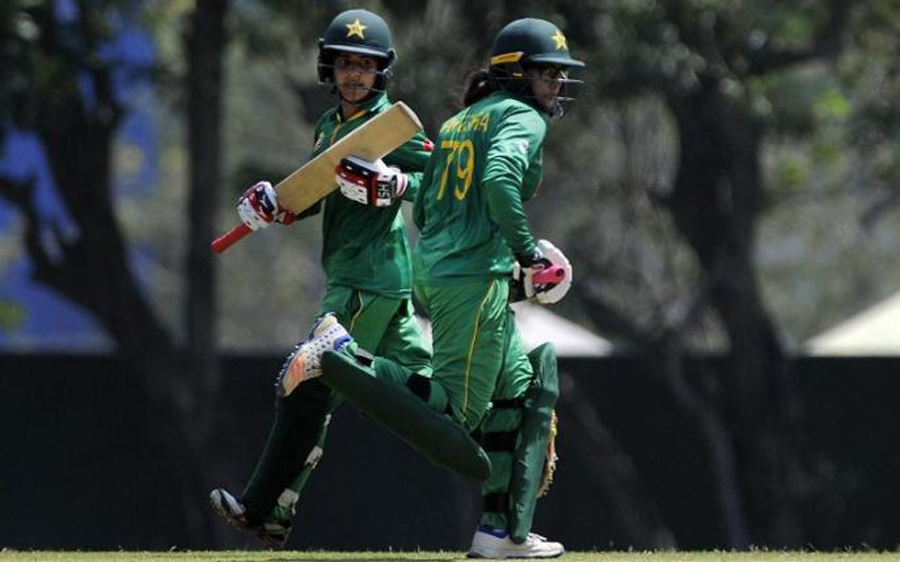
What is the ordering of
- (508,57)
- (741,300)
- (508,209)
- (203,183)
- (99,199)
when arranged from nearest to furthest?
(508,209) → (508,57) → (99,199) → (203,183) → (741,300)

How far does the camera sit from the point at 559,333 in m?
22.5

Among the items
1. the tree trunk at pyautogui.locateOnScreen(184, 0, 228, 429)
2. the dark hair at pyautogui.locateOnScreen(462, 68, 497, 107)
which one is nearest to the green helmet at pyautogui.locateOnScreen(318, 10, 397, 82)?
the dark hair at pyautogui.locateOnScreen(462, 68, 497, 107)

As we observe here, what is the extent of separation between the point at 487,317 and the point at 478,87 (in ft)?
3.30

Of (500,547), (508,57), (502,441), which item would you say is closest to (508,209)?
(508,57)

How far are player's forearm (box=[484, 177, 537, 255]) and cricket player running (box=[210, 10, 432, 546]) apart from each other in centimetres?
65

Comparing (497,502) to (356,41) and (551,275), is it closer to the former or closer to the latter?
(551,275)

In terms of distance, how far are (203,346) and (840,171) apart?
18.5 metres

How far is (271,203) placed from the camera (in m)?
8.52

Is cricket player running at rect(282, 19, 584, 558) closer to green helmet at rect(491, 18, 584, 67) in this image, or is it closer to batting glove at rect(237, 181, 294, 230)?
green helmet at rect(491, 18, 584, 67)

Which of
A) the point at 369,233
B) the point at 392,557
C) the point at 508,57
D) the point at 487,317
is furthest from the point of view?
the point at 392,557

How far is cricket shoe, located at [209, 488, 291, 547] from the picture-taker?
852cm

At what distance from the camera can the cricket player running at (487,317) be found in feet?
25.8

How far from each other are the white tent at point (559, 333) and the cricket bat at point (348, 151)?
1278 centimetres

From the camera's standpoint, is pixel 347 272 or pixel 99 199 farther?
pixel 99 199
